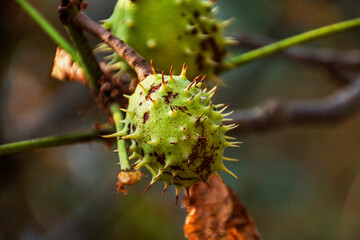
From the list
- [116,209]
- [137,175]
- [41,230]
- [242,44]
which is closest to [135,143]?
[137,175]

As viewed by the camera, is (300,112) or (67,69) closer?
(67,69)

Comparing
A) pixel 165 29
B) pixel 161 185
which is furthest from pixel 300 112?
pixel 161 185

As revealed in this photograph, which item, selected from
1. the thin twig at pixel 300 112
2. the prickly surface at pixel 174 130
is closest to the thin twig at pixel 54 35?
the prickly surface at pixel 174 130

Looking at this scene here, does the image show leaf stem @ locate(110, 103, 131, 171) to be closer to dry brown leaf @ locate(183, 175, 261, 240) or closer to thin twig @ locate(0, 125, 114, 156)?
thin twig @ locate(0, 125, 114, 156)

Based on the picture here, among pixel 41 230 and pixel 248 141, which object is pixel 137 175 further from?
pixel 248 141

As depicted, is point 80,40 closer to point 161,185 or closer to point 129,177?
point 129,177

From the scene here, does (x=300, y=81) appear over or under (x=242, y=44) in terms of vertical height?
under
